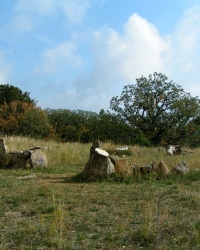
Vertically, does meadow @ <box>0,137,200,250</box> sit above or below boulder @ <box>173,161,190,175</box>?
below

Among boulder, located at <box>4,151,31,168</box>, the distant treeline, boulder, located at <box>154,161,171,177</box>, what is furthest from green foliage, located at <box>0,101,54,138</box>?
Result: boulder, located at <box>154,161,171,177</box>

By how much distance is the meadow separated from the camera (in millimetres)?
4387

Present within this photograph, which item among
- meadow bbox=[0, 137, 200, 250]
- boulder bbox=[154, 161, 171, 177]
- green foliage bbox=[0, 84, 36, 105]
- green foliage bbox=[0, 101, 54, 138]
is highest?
green foliage bbox=[0, 84, 36, 105]

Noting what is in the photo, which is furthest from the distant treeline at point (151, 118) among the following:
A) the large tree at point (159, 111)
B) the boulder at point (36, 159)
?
the boulder at point (36, 159)

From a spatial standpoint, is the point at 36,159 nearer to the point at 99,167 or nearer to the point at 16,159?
the point at 16,159

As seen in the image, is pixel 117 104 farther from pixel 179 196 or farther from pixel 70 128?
pixel 179 196

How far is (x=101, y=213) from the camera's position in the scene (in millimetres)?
5758

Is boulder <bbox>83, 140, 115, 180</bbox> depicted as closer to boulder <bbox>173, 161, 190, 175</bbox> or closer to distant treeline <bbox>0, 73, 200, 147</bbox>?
boulder <bbox>173, 161, 190, 175</bbox>

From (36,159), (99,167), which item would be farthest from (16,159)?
(99,167)

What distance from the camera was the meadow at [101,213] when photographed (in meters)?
4.39

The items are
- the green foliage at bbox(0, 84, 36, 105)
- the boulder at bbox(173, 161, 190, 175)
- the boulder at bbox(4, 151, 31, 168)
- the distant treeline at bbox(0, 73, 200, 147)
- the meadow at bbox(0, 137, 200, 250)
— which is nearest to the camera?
the meadow at bbox(0, 137, 200, 250)

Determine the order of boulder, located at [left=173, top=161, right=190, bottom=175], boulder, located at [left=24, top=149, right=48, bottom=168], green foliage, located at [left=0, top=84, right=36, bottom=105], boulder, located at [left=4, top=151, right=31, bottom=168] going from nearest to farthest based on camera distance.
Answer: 1. boulder, located at [left=173, top=161, right=190, bottom=175]
2. boulder, located at [left=24, top=149, right=48, bottom=168]
3. boulder, located at [left=4, top=151, right=31, bottom=168]
4. green foliage, located at [left=0, top=84, right=36, bottom=105]

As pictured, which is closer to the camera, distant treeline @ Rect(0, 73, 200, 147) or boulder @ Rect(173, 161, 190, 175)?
boulder @ Rect(173, 161, 190, 175)

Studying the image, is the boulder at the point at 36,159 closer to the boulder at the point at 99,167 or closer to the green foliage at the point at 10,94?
the boulder at the point at 99,167
